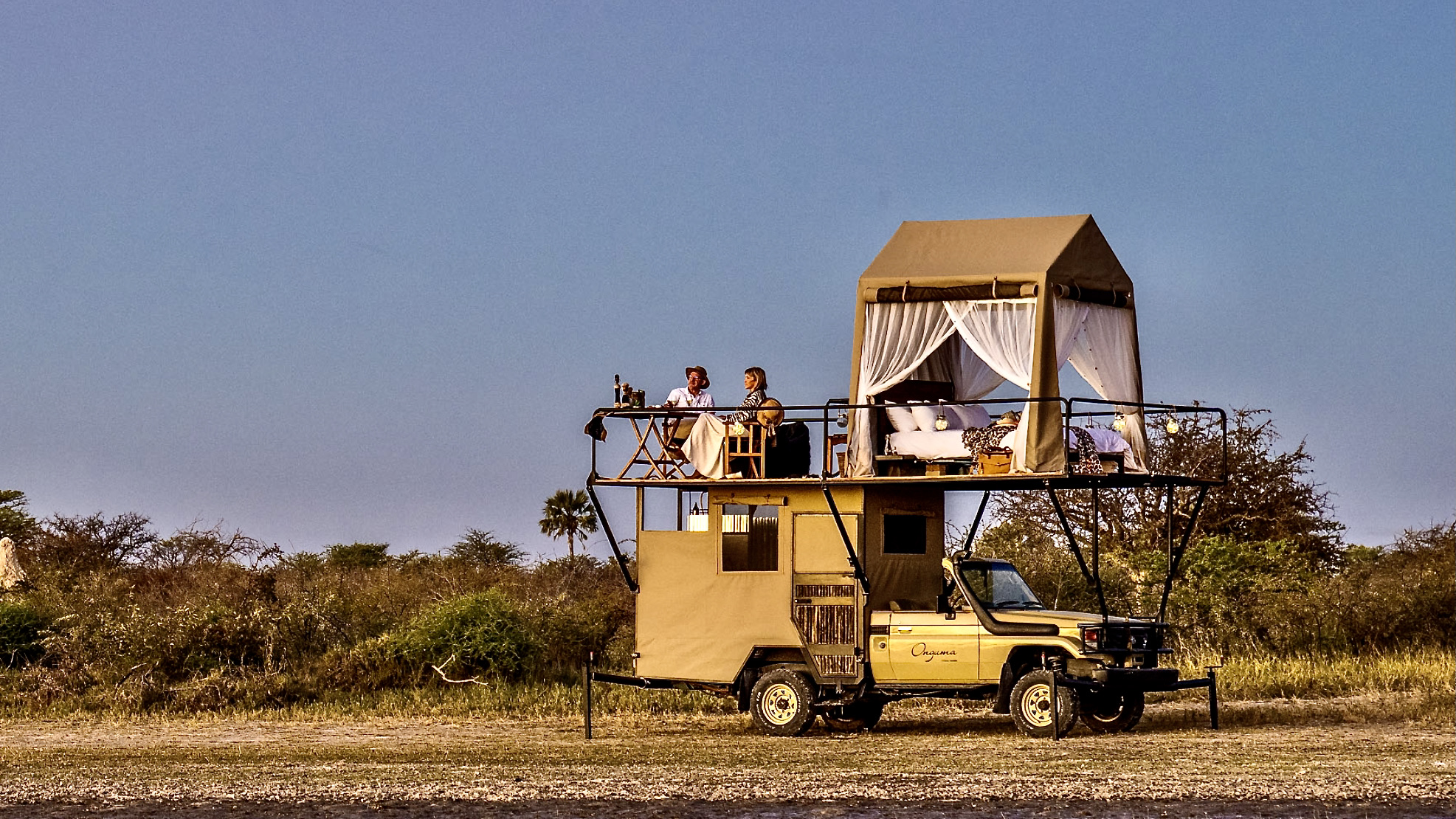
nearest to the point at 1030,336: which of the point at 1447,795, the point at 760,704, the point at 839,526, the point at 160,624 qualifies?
the point at 839,526

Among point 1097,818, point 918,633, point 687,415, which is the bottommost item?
point 1097,818

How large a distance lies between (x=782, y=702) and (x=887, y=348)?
4237mm

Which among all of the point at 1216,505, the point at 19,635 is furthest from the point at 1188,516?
the point at 19,635

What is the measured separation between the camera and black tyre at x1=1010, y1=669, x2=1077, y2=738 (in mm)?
20984

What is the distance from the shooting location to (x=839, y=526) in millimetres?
21828

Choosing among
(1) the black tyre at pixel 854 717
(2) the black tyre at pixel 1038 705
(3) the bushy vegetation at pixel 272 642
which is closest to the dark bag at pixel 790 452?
(1) the black tyre at pixel 854 717

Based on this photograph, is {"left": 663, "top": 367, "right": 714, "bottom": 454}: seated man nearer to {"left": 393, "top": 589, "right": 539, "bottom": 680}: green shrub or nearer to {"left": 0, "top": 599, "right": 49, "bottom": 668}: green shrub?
{"left": 393, "top": 589, "right": 539, "bottom": 680}: green shrub

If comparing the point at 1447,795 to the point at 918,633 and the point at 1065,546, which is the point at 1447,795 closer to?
the point at 918,633

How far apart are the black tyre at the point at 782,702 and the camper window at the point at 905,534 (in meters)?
1.86

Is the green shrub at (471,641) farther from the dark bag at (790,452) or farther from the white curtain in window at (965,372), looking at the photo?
the white curtain in window at (965,372)

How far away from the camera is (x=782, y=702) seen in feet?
74.2

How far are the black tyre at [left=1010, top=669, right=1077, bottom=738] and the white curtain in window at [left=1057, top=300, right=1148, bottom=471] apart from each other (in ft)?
8.56

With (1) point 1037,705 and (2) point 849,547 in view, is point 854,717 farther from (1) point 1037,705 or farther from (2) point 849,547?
(1) point 1037,705

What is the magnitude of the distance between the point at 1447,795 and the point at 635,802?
6.64 m
